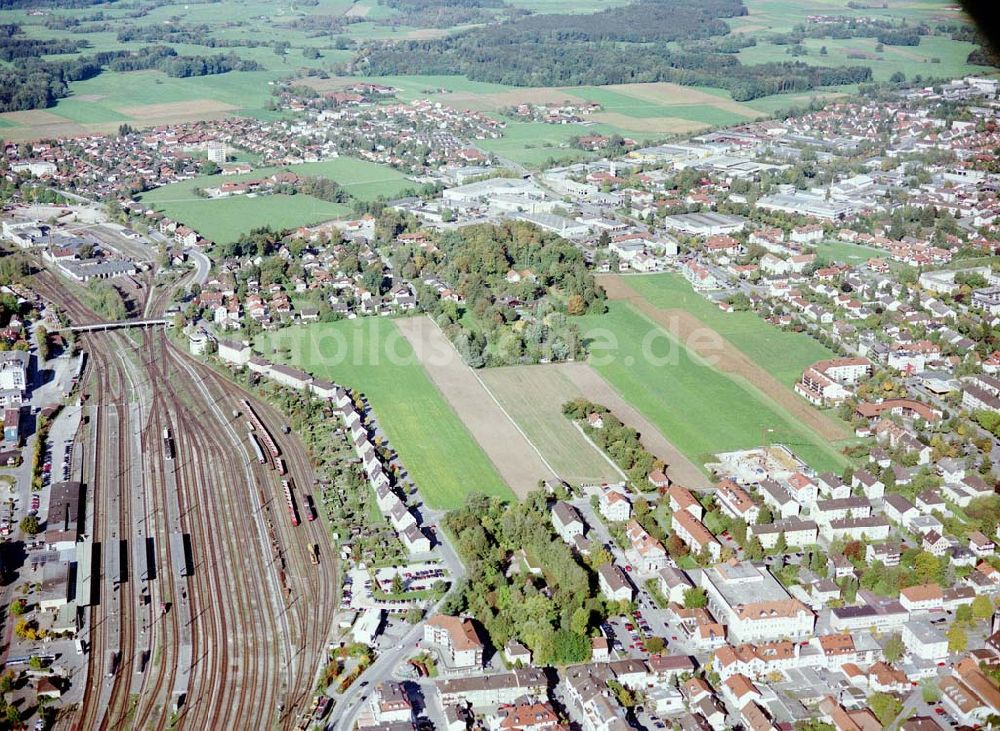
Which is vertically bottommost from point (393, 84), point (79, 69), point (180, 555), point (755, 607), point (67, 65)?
point (180, 555)

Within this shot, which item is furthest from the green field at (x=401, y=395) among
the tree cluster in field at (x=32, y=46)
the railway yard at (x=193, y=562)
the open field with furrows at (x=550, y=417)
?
the tree cluster in field at (x=32, y=46)

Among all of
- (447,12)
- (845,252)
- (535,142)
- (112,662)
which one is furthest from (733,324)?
(447,12)

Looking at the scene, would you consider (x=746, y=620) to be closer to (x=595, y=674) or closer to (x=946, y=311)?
(x=595, y=674)

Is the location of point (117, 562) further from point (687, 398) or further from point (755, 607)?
point (687, 398)

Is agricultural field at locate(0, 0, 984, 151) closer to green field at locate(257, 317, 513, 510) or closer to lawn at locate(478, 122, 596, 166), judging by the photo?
lawn at locate(478, 122, 596, 166)

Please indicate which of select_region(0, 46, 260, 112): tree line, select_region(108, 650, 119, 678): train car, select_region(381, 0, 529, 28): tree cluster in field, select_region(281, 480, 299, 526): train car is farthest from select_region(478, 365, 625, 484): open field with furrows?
select_region(381, 0, 529, 28): tree cluster in field

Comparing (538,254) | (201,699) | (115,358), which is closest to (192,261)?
(115,358)
